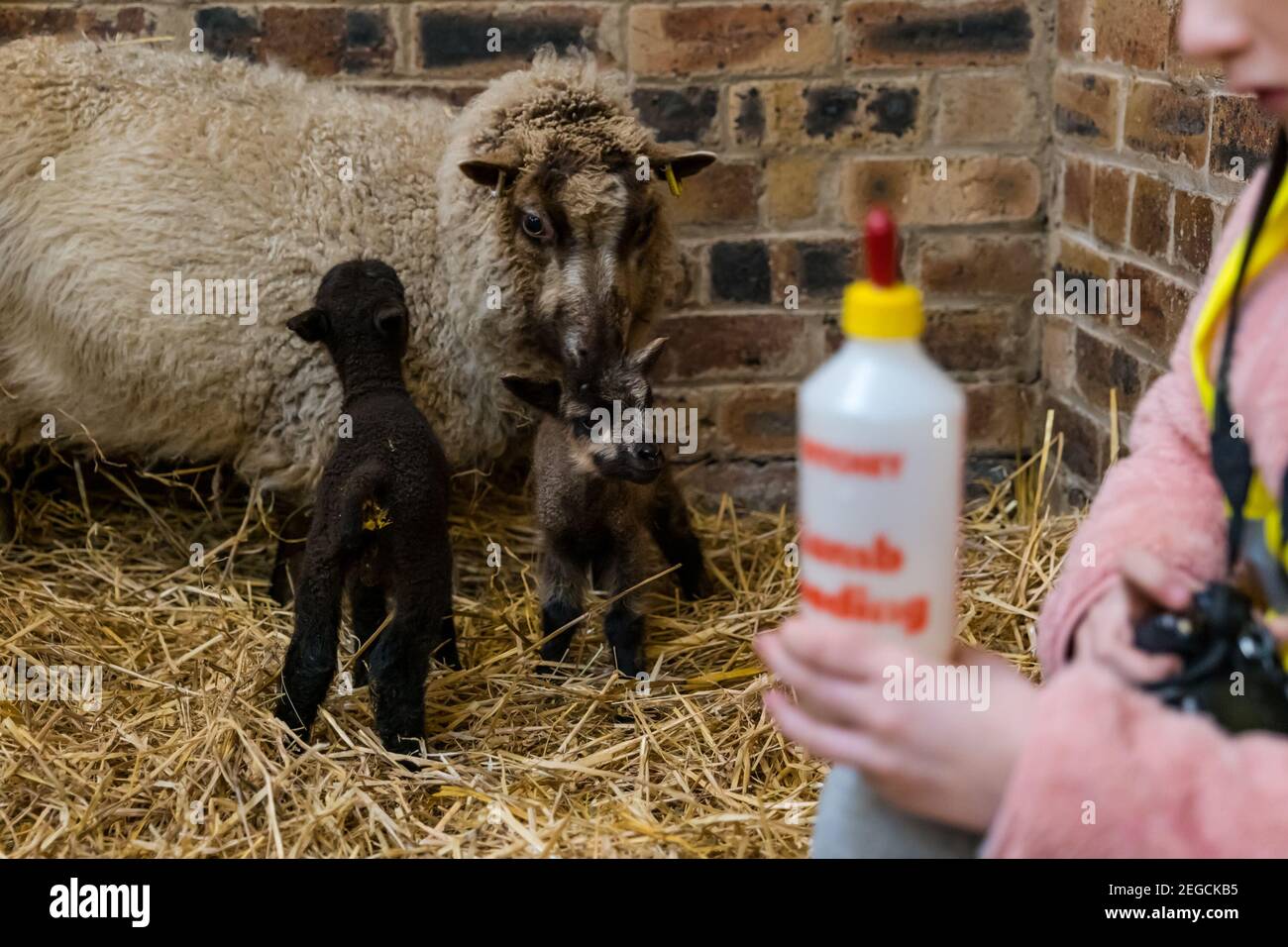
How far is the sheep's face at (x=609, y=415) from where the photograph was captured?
8.24 feet

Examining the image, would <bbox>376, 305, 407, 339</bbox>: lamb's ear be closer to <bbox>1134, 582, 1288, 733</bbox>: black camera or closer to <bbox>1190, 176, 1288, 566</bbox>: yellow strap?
<bbox>1190, 176, 1288, 566</bbox>: yellow strap

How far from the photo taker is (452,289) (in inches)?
119

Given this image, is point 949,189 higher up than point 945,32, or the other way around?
point 945,32

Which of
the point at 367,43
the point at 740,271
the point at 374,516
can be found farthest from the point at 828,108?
the point at 374,516

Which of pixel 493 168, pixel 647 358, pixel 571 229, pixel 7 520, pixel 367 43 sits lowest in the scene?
pixel 7 520

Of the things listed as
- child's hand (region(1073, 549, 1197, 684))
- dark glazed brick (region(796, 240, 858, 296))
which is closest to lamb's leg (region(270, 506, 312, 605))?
dark glazed brick (region(796, 240, 858, 296))

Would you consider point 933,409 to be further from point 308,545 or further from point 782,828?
point 308,545

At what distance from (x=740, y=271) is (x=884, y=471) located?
2.45 m

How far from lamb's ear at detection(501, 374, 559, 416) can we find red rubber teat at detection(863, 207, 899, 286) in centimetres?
146

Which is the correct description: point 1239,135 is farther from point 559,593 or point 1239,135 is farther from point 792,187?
point 559,593

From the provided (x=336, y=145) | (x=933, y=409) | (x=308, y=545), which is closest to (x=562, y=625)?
(x=308, y=545)

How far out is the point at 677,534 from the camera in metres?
3.12

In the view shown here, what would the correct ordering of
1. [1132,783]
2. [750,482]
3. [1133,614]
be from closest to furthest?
1. [1132,783]
2. [1133,614]
3. [750,482]

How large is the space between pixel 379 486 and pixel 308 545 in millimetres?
184
